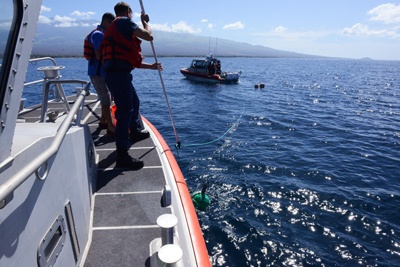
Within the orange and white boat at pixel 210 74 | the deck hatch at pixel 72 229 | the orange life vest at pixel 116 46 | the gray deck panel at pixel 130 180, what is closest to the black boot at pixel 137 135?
the gray deck panel at pixel 130 180

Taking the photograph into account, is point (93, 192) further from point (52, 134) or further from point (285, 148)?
point (285, 148)

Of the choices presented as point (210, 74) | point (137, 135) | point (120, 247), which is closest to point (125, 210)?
point (120, 247)

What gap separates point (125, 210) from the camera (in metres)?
4.07

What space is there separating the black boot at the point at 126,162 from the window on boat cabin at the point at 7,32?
11.0 ft

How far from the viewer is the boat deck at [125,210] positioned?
10.8 feet

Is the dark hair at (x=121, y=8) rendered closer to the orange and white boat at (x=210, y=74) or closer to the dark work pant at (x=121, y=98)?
the dark work pant at (x=121, y=98)

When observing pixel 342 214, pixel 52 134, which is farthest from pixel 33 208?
pixel 342 214

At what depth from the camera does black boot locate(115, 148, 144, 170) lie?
5.04m

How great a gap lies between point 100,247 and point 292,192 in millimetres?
7131

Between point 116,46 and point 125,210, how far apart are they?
2.55 meters

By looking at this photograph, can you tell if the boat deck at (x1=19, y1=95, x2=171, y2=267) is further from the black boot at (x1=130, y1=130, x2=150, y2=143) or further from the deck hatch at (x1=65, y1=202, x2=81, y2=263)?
the black boot at (x1=130, y1=130, x2=150, y2=143)

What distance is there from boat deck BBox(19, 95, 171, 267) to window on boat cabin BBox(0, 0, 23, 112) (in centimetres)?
233

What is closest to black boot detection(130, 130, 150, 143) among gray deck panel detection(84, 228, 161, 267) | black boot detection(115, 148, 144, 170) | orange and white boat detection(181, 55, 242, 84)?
black boot detection(115, 148, 144, 170)

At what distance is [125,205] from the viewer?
13.7 feet
